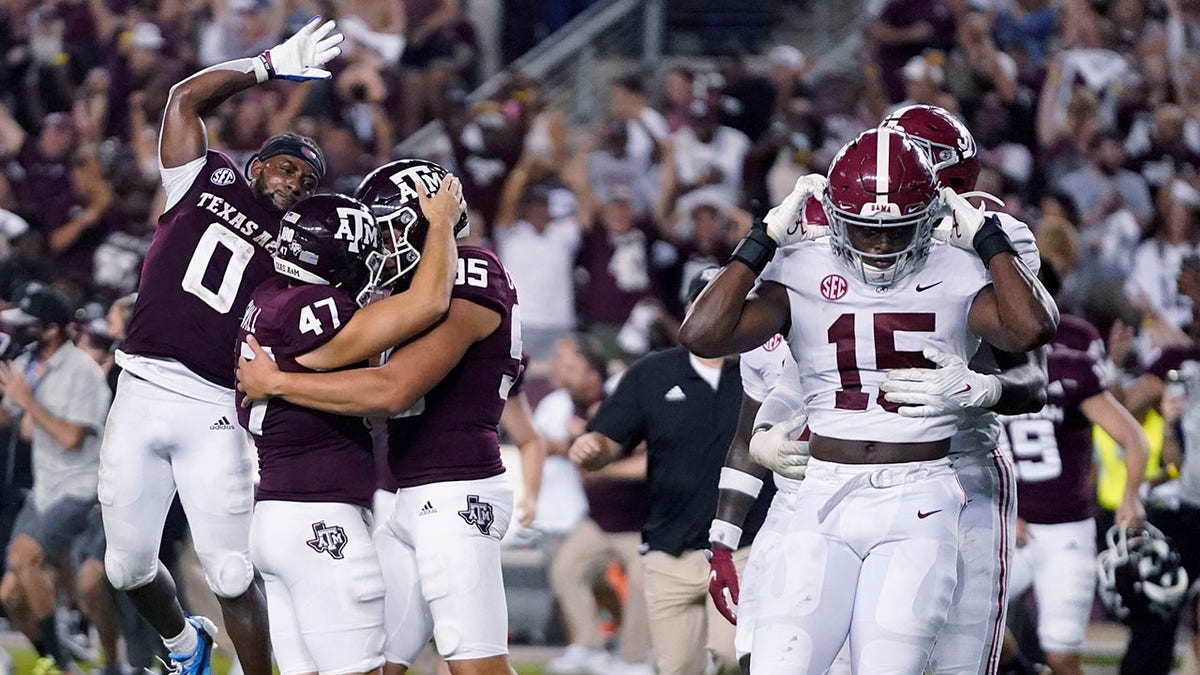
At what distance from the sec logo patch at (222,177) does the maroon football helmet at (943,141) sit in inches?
94.8

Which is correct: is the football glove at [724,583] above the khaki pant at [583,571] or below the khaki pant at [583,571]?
above

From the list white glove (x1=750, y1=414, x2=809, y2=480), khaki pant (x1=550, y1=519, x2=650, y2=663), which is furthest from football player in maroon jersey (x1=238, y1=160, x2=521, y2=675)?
khaki pant (x1=550, y1=519, x2=650, y2=663)

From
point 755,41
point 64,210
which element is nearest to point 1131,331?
point 755,41

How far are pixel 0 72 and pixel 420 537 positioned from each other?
394 inches

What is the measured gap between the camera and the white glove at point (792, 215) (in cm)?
496

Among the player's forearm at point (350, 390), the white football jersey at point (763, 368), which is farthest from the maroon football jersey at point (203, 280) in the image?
the white football jersey at point (763, 368)

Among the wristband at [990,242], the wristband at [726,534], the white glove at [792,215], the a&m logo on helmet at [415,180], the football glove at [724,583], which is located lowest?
the football glove at [724,583]

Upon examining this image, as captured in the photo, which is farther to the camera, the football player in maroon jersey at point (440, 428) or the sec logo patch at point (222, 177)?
the sec logo patch at point (222, 177)

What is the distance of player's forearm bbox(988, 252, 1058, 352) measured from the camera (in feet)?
15.7

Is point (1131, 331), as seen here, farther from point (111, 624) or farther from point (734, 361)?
point (111, 624)

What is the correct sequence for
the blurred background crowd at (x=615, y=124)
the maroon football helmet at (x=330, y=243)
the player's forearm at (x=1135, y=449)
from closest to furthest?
the maroon football helmet at (x=330, y=243) → the player's forearm at (x=1135, y=449) → the blurred background crowd at (x=615, y=124)

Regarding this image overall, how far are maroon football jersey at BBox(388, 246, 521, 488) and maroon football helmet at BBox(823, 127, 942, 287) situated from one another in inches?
42.1

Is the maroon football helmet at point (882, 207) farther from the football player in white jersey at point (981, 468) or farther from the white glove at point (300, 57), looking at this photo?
the white glove at point (300, 57)

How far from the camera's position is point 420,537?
5305 mm
